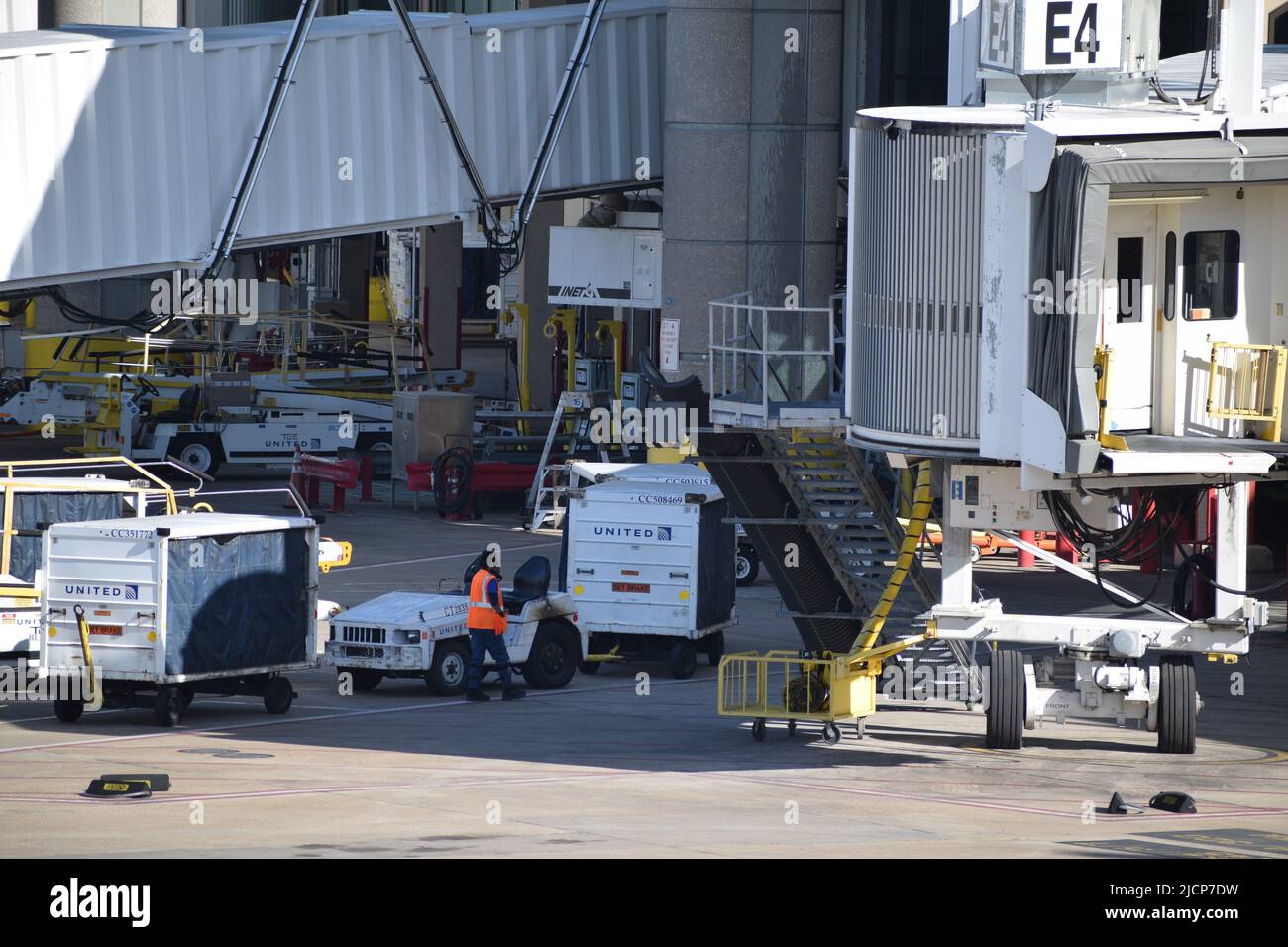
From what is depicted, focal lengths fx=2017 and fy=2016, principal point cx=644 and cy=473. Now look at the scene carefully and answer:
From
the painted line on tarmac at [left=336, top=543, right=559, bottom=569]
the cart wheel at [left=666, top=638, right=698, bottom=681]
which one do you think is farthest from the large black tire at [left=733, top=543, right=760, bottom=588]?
the cart wheel at [left=666, top=638, right=698, bottom=681]

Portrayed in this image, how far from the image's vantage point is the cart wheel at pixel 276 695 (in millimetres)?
24484

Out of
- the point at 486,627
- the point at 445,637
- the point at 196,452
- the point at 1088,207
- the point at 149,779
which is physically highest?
the point at 1088,207

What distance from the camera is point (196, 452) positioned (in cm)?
4581

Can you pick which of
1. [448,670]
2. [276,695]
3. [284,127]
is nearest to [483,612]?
[448,670]

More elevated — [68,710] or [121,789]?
[121,789]

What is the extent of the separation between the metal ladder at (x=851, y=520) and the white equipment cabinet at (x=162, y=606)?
6194 mm

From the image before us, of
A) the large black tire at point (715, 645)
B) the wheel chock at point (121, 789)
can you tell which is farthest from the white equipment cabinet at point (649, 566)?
the wheel chock at point (121, 789)

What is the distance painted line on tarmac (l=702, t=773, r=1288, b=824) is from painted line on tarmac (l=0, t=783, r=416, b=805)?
3.60 metres

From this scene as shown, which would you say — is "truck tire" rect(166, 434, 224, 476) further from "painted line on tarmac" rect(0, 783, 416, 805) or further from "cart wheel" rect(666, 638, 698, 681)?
"painted line on tarmac" rect(0, 783, 416, 805)

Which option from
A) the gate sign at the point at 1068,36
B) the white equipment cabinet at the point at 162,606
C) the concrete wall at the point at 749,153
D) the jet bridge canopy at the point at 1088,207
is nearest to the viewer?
the jet bridge canopy at the point at 1088,207

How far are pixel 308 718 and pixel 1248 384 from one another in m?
11.7

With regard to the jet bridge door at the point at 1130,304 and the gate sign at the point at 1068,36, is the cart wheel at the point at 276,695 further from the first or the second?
the gate sign at the point at 1068,36

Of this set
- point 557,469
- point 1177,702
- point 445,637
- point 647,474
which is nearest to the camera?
point 1177,702

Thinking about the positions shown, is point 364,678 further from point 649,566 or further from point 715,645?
point 715,645
